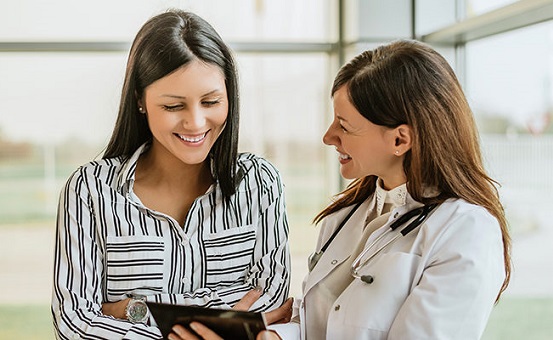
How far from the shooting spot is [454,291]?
192cm

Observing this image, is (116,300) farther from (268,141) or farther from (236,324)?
(268,141)

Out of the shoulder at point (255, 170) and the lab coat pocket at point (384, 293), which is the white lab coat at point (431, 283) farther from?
the shoulder at point (255, 170)

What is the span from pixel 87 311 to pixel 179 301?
0.24 metres

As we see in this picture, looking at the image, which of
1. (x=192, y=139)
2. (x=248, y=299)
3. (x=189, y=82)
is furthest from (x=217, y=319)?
(x=189, y=82)

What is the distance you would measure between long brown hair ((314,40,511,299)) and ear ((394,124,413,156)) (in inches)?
0.5

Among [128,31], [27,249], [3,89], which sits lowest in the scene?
[27,249]

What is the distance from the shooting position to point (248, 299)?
2.26 metres

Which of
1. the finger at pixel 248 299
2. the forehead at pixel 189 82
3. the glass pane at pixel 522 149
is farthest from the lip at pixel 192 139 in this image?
the glass pane at pixel 522 149

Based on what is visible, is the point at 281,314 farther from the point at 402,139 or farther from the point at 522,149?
the point at 522,149

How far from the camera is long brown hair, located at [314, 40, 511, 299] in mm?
2021

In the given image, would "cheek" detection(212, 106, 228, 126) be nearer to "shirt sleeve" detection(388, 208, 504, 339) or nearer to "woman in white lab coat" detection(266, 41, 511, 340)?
"woman in white lab coat" detection(266, 41, 511, 340)

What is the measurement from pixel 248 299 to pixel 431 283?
1.81 feet

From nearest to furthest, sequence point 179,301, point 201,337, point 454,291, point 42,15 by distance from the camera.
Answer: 1. point 454,291
2. point 201,337
3. point 179,301
4. point 42,15

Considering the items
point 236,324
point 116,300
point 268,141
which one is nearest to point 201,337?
point 236,324
